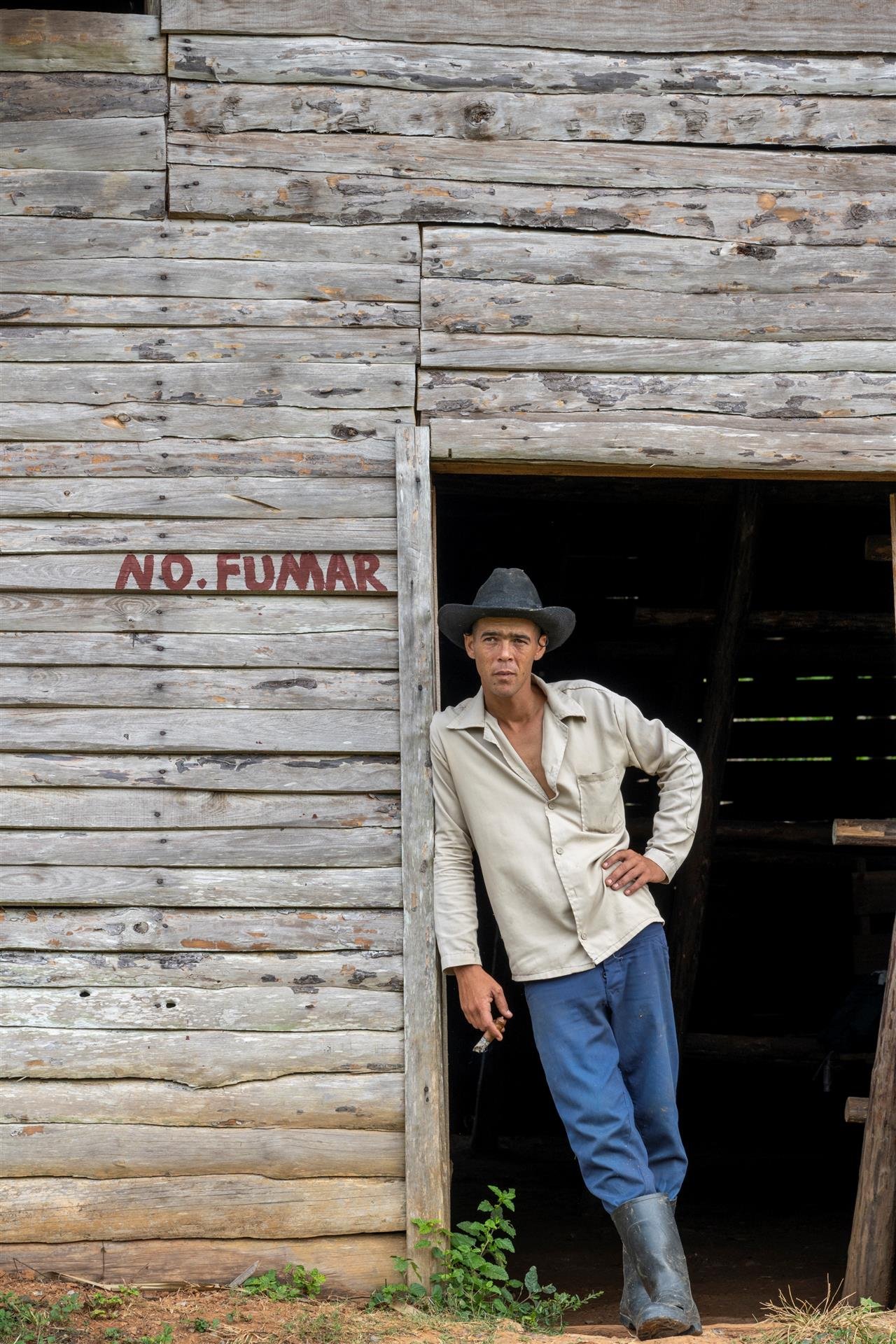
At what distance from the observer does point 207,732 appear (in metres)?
4.10

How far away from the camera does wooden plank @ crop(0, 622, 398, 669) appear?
4.13 meters

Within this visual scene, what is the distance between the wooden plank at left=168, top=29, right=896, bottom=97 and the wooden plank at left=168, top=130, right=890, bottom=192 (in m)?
0.20

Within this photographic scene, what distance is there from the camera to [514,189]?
4277 millimetres

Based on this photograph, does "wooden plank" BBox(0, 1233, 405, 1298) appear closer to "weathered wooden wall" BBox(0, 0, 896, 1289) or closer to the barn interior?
"weathered wooden wall" BBox(0, 0, 896, 1289)

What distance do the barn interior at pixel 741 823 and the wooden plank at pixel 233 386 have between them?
1923 millimetres

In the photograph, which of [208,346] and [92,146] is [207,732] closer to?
[208,346]

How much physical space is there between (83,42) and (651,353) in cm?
221

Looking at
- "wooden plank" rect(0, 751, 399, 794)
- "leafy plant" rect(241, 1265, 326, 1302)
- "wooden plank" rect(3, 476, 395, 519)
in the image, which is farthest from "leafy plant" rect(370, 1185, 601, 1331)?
"wooden plank" rect(3, 476, 395, 519)

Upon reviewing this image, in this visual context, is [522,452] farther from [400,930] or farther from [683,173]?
[400,930]

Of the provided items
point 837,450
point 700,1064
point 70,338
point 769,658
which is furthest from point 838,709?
point 70,338

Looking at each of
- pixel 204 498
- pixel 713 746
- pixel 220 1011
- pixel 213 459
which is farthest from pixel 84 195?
pixel 713 746

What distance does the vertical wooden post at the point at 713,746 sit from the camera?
Answer: 6.27m

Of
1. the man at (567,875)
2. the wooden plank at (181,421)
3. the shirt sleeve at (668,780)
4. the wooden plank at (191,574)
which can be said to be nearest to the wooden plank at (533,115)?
the wooden plank at (181,421)

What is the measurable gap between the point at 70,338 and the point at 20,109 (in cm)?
82
